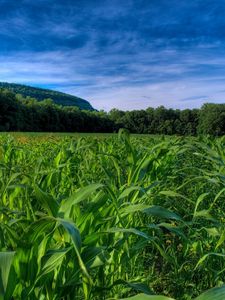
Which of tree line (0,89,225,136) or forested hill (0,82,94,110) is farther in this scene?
forested hill (0,82,94,110)

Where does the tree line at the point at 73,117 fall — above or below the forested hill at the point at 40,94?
below

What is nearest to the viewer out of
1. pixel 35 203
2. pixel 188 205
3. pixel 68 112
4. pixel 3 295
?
pixel 3 295

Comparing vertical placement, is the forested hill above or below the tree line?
above

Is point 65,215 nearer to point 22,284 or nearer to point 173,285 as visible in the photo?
point 22,284

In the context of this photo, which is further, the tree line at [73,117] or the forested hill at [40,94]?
the forested hill at [40,94]

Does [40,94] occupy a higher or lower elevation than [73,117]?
higher

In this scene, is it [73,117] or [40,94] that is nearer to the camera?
[73,117]

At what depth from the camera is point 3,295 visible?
1081 mm

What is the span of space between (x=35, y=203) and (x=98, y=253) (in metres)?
1.25

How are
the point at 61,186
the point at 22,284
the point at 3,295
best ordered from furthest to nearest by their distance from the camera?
the point at 61,186, the point at 22,284, the point at 3,295

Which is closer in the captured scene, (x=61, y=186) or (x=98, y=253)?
(x=98, y=253)

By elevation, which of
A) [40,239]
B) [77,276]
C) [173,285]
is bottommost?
[173,285]

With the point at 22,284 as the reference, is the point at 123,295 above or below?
below

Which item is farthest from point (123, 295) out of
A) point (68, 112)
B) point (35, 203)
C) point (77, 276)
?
point (68, 112)
